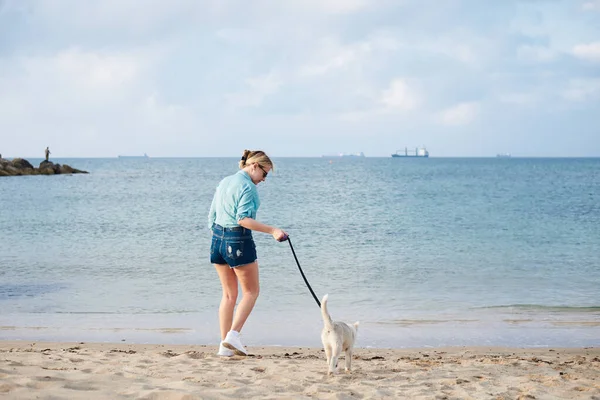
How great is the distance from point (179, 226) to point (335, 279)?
10.6 meters

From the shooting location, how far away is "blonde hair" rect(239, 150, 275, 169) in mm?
5066

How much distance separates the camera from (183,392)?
12.6 ft

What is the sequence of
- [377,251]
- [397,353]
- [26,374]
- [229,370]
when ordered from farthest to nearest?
[377,251]
[397,353]
[229,370]
[26,374]

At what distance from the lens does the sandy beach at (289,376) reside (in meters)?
3.92

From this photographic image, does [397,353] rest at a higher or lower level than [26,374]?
lower

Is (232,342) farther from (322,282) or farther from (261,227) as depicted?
(322,282)

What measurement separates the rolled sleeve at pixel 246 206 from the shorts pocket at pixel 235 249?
217 mm

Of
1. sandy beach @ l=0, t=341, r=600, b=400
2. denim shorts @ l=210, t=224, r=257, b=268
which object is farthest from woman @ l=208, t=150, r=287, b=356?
sandy beach @ l=0, t=341, r=600, b=400

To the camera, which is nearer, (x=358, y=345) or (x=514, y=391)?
(x=514, y=391)

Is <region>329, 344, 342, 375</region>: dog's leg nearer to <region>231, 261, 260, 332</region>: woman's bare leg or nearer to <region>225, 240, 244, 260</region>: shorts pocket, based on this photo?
<region>231, 261, 260, 332</region>: woman's bare leg

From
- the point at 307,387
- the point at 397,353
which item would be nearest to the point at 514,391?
the point at 307,387

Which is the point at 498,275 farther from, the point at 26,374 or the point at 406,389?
the point at 26,374

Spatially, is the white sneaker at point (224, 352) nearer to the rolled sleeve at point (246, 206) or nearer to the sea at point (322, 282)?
the rolled sleeve at point (246, 206)

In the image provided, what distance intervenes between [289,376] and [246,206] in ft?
4.56
